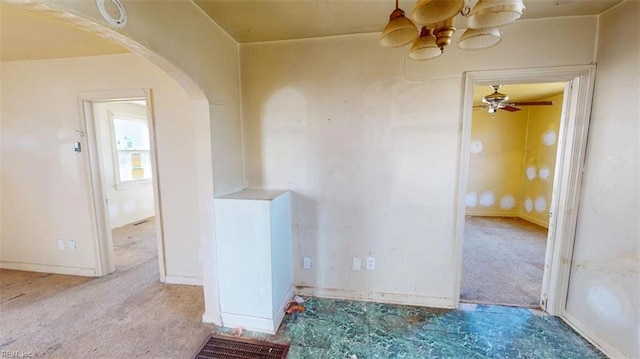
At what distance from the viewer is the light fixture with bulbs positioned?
0.94 metres

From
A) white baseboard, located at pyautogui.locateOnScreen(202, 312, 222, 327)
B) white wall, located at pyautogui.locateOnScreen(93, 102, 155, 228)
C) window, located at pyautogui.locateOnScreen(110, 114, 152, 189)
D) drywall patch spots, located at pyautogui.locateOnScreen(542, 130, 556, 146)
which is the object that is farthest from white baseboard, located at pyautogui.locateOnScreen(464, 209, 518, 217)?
white wall, located at pyautogui.locateOnScreen(93, 102, 155, 228)

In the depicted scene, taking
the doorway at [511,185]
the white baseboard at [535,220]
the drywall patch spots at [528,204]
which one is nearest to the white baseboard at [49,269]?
the doorway at [511,185]

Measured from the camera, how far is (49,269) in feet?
9.90

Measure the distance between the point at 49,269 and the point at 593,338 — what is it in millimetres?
5433

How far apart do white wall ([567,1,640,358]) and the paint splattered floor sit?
294 millimetres

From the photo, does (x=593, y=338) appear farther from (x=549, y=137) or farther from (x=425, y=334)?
(x=549, y=137)

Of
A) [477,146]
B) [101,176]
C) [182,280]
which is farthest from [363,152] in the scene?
[477,146]

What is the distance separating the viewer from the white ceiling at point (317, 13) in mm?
1739

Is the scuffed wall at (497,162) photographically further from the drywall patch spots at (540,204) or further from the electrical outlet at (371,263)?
the electrical outlet at (371,263)

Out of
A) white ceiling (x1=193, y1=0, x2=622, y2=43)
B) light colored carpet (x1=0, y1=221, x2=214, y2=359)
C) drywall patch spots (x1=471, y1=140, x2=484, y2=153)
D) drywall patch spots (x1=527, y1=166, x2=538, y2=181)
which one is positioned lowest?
light colored carpet (x1=0, y1=221, x2=214, y2=359)

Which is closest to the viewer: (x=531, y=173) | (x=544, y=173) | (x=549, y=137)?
(x=549, y=137)

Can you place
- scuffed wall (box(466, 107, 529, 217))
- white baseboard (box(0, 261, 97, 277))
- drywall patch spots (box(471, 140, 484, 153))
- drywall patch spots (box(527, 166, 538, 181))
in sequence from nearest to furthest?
1. white baseboard (box(0, 261, 97, 277))
2. drywall patch spots (box(527, 166, 538, 181))
3. scuffed wall (box(466, 107, 529, 217))
4. drywall patch spots (box(471, 140, 484, 153))

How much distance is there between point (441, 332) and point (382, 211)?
3.46ft

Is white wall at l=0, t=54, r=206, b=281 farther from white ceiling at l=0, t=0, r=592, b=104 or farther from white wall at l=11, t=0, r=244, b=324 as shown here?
white wall at l=11, t=0, r=244, b=324
